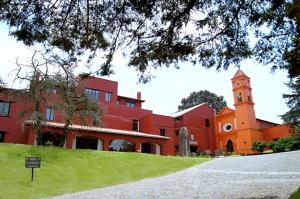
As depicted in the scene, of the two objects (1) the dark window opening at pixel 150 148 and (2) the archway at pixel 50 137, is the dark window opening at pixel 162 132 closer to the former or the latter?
(1) the dark window opening at pixel 150 148

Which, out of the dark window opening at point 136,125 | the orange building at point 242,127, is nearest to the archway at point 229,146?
the orange building at point 242,127

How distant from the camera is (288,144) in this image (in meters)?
33.0

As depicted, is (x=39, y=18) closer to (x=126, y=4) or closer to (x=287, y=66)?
(x=126, y=4)

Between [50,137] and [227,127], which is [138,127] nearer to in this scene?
[50,137]

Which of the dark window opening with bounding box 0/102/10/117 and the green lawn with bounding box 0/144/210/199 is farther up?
the dark window opening with bounding box 0/102/10/117

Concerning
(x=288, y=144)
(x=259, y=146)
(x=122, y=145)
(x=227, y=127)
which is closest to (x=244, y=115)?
(x=227, y=127)

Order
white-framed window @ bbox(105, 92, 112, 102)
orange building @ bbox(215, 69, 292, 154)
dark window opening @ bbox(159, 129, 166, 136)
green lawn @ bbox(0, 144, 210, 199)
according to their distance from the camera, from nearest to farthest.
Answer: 1. green lawn @ bbox(0, 144, 210, 199)
2. white-framed window @ bbox(105, 92, 112, 102)
3. dark window opening @ bbox(159, 129, 166, 136)
4. orange building @ bbox(215, 69, 292, 154)

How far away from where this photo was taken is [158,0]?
273 inches

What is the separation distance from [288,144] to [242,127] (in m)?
9.08

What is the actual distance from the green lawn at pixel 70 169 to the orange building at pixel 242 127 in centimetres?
1730

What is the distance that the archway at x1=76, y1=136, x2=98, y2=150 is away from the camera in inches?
1276

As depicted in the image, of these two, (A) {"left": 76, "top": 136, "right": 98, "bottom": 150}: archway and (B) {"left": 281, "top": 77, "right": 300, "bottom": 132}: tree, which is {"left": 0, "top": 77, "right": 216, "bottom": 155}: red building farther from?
(B) {"left": 281, "top": 77, "right": 300, "bottom": 132}: tree

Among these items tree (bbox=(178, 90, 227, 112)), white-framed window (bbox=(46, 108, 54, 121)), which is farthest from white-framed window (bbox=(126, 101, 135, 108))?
tree (bbox=(178, 90, 227, 112))

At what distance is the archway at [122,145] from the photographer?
112 feet
